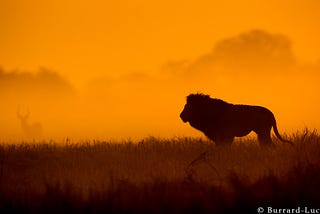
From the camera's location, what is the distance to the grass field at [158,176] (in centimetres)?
939

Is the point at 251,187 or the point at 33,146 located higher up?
the point at 33,146

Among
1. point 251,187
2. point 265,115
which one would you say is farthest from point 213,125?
point 251,187

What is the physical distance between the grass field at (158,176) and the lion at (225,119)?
525mm

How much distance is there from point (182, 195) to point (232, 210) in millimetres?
763

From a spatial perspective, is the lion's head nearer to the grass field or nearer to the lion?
the lion

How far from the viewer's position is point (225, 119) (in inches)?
755

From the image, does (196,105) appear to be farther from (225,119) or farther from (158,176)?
(158,176)

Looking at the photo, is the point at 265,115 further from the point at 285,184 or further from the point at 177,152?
the point at 285,184

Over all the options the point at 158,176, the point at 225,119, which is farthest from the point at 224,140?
the point at 158,176

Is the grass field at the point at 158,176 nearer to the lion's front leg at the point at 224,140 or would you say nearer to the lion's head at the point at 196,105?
the lion's front leg at the point at 224,140

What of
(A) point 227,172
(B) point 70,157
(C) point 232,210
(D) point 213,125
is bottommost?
(C) point 232,210

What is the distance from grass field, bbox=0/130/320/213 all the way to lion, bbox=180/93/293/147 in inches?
20.7

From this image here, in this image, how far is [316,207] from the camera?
9.23 meters

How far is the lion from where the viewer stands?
19.0 m
